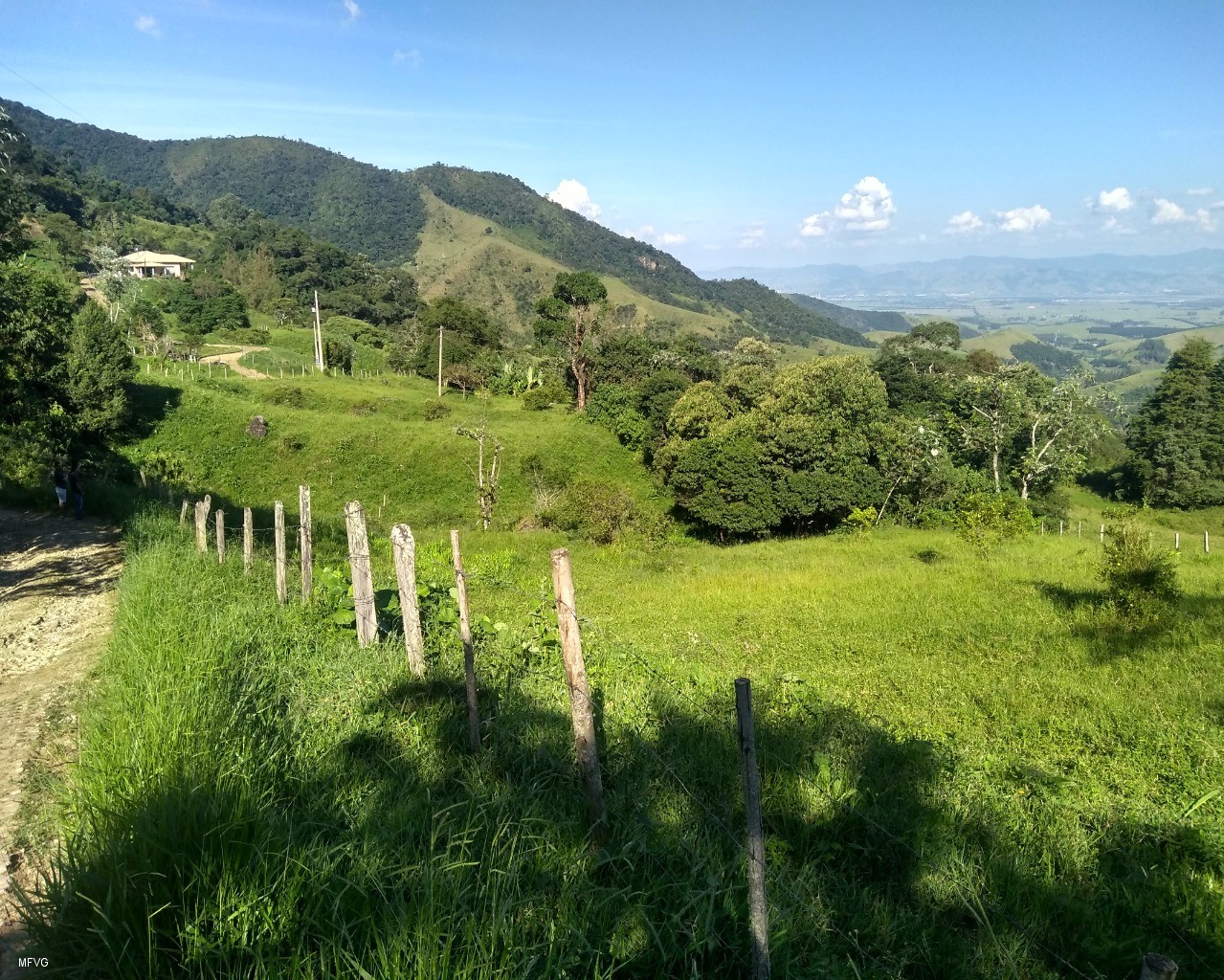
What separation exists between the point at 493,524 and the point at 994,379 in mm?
24546

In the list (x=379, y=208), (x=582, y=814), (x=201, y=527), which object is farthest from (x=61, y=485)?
(x=379, y=208)

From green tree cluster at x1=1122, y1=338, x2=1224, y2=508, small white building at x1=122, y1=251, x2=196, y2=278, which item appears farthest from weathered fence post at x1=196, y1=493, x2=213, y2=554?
small white building at x1=122, y1=251, x2=196, y2=278

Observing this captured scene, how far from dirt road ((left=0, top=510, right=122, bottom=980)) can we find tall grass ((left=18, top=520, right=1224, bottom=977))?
1.55 ft

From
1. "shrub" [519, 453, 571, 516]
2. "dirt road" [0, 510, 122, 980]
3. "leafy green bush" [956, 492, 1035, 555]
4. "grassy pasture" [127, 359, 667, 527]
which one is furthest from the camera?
"shrub" [519, 453, 571, 516]

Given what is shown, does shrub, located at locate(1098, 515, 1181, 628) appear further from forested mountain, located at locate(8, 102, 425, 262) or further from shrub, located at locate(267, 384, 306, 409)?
forested mountain, located at locate(8, 102, 425, 262)

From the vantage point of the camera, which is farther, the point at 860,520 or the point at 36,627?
the point at 860,520

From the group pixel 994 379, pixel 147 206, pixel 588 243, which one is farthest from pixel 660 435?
pixel 588 243

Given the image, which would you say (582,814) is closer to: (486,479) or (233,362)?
(486,479)

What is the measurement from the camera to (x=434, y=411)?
3553 centimetres

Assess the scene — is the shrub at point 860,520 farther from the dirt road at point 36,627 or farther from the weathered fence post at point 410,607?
the dirt road at point 36,627

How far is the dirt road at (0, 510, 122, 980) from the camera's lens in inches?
158

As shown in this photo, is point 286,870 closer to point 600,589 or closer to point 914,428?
point 600,589

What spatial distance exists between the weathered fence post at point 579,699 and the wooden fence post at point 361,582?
295 centimetres

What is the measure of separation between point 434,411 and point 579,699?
3339cm
